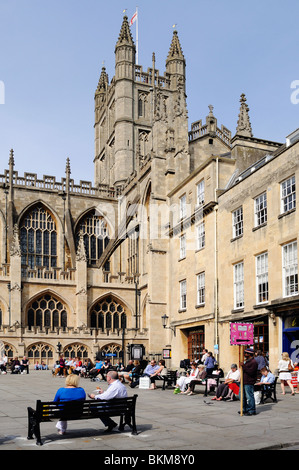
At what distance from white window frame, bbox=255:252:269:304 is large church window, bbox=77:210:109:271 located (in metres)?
30.6

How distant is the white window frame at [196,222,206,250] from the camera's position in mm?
29125

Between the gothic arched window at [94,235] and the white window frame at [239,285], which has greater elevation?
the gothic arched window at [94,235]

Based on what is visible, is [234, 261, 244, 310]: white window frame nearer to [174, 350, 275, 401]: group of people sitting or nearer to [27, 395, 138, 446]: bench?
[174, 350, 275, 401]: group of people sitting

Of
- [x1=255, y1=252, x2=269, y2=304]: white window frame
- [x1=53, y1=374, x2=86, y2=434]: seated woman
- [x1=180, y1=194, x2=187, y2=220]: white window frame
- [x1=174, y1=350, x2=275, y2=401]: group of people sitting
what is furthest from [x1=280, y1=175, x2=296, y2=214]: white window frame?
[x1=53, y1=374, x2=86, y2=434]: seated woman

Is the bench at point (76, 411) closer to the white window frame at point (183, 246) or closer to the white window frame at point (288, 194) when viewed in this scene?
the white window frame at point (288, 194)

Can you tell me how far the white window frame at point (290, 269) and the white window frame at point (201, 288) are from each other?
23.8 feet

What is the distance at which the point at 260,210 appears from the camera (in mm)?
23641

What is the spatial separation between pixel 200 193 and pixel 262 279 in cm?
826

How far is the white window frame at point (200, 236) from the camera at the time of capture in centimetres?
2912

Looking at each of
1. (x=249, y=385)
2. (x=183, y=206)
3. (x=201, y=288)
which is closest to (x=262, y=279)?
(x=201, y=288)

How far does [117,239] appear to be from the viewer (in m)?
49.8

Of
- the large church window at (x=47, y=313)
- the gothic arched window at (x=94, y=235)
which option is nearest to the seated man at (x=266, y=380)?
the large church window at (x=47, y=313)

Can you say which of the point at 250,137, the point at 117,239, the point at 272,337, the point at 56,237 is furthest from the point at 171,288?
the point at 56,237

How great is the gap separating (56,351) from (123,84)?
106ft
